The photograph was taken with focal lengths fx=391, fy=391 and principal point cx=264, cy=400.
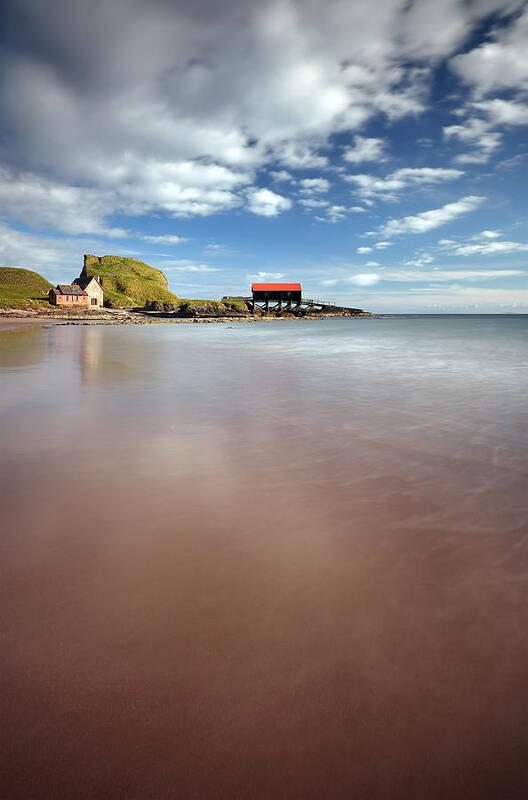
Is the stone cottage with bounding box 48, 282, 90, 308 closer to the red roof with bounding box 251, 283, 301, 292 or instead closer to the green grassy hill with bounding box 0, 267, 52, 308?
the green grassy hill with bounding box 0, 267, 52, 308

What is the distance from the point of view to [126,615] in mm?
2719

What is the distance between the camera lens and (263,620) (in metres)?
2.69

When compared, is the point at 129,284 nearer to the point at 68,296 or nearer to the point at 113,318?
the point at 68,296

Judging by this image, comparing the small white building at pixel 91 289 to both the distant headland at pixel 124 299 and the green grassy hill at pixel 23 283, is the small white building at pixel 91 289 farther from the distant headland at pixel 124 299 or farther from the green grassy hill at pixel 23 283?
the green grassy hill at pixel 23 283

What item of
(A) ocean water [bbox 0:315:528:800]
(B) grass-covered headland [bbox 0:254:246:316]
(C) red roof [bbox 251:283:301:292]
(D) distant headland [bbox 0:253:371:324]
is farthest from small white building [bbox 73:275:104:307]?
(A) ocean water [bbox 0:315:528:800]

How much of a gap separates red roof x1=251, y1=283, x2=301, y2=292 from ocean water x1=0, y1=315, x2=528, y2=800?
339 feet

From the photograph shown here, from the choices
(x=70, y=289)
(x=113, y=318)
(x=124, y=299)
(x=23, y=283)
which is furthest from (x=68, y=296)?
(x=23, y=283)

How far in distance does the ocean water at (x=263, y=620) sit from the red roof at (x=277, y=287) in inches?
4066

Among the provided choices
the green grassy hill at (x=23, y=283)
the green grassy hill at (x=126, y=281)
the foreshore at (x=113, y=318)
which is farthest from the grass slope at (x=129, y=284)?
the foreshore at (x=113, y=318)

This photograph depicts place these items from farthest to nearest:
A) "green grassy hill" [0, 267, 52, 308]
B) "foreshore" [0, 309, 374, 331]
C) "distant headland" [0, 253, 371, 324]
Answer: "green grassy hill" [0, 267, 52, 308] → "distant headland" [0, 253, 371, 324] → "foreshore" [0, 309, 374, 331]

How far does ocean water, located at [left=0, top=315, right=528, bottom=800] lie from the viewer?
1873 millimetres

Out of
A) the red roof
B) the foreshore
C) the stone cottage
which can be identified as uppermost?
the red roof

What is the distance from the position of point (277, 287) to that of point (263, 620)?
4301 inches

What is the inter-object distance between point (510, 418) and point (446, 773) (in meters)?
8.09
